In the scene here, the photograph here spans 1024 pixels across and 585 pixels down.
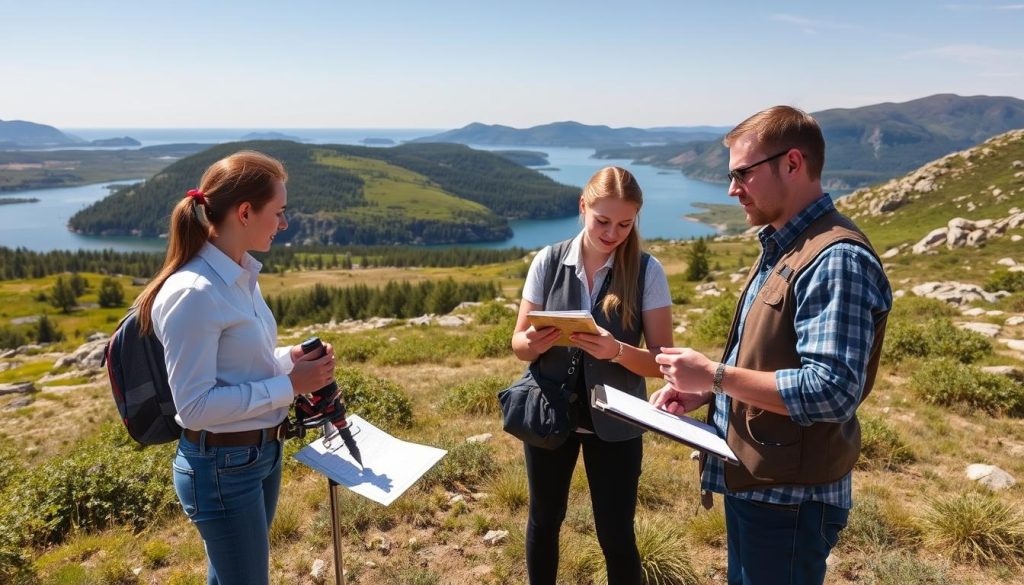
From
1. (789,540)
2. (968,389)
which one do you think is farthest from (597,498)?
(968,389)

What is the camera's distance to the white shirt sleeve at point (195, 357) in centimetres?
234

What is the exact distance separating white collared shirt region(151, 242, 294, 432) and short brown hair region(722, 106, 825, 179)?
2.31m

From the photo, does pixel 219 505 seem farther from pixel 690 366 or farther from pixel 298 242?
pixel 298 242

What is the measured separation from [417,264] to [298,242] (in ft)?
253

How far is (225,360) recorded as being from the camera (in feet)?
8.36

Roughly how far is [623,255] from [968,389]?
277 inches

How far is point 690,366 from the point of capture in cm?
238

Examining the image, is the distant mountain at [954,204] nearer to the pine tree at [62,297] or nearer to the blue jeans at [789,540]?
the blue jeans at [789,540]

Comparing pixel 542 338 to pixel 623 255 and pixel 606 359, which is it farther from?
pixel 623 255

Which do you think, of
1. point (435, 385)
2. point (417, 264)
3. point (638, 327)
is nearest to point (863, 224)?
point (435, 385)

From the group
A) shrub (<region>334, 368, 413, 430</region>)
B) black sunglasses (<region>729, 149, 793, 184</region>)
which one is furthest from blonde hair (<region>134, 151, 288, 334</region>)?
shrub (<region>334, 368, 413, 430</region>)

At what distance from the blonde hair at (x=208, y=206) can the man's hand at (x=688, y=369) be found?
1993 millimetres

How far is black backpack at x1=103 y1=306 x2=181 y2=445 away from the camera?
258 cm

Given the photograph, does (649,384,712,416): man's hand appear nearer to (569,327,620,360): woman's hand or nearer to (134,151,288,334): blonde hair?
(569,327,620,360): woman's hand
